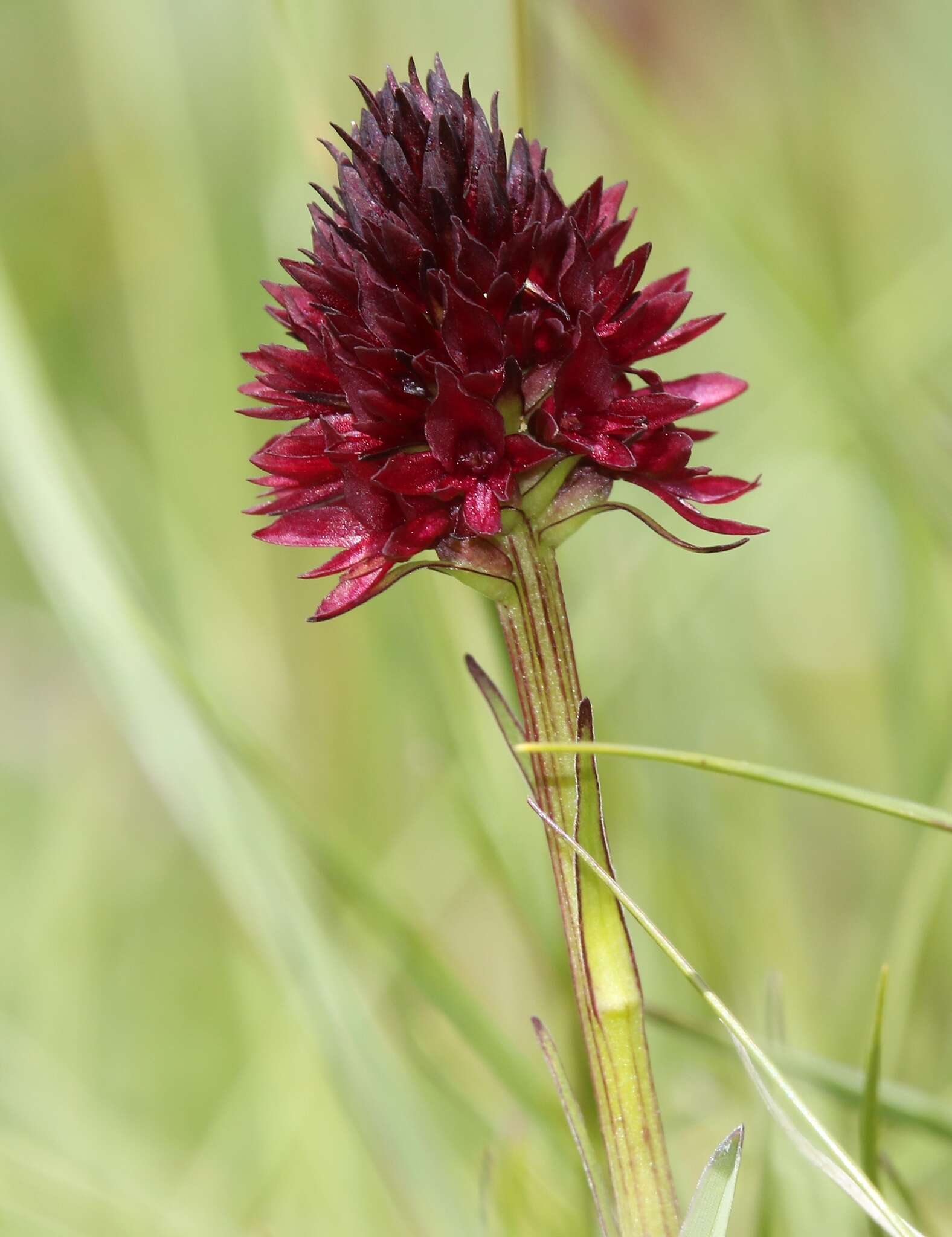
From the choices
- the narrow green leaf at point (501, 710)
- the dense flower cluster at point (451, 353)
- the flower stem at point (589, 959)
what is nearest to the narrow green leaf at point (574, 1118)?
the flower stem at point (589, 959)

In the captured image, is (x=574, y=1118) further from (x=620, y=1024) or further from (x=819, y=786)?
(x=819, y=786)

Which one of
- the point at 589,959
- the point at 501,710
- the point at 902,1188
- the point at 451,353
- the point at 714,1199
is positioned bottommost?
the point at 902,1188

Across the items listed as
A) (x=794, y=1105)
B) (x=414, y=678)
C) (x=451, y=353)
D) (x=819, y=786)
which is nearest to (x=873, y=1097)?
(x=794, y=1105)

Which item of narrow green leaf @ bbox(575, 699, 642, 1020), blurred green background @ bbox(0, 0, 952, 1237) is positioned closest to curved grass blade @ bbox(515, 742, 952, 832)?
narrow green leaf @ bbox(575, 699, 642, 1020)

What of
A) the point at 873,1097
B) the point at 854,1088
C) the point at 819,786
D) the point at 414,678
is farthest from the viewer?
the point at 414,678

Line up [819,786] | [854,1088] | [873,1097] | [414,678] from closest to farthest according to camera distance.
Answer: [819,786] < [873,1097] < [854,1088] < [414,678]

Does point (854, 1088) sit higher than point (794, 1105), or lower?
lower

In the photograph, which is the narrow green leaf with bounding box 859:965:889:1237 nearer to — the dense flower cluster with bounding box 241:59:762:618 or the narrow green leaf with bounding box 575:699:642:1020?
the narrow green leaf with bounding box 575:699:642:1020
